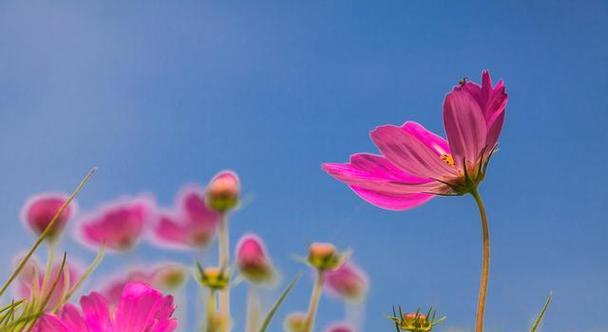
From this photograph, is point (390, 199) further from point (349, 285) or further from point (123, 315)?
point (349, 285)

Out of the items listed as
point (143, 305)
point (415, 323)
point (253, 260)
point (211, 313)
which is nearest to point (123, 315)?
point (143, 305)

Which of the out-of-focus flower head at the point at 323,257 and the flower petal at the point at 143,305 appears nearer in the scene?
the flower petal at the point at 143,305

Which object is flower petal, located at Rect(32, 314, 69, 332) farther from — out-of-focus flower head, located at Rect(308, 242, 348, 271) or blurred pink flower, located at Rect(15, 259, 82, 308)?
out-of-focus flower head, located at Rect(308, 242, 348, 271)

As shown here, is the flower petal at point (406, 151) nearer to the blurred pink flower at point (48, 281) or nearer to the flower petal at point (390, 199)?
the flower petal at point (390, 199)

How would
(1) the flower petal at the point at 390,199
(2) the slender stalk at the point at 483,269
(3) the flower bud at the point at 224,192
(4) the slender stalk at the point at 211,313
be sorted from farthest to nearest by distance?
(3) the flower bud at the point at 224,192
(4) the slender stalk at the point at 211,313
(1) the flower petal at the point at 390,199
(2) the slender stalk at the point at 483,269

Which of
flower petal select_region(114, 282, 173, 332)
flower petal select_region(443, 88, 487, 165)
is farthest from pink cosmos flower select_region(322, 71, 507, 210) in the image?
flower petal select_region(114, 282, 173, 332)

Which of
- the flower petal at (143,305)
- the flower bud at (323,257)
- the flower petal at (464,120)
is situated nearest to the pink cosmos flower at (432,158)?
the flower petal at (464,120)
